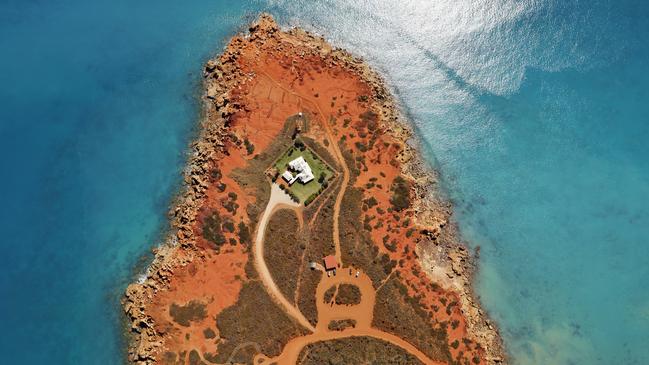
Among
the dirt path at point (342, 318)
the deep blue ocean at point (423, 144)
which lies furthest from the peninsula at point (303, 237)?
the deep blue ocean at point (423, 144)

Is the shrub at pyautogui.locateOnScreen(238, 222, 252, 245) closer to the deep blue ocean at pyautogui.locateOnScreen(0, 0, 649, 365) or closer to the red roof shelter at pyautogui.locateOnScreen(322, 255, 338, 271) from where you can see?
the red roof shelter at pyautogui.locateOnScreen(322, 255, 338, 271)

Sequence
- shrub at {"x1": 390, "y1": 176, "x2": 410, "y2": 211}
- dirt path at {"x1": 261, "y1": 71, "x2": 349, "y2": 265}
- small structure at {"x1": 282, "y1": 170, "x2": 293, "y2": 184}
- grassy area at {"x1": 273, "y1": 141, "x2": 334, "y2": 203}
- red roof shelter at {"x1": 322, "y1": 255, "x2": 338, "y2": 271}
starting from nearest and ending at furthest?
red roof shelter at {"x1": 322, "y1": 255, "x2": 338, "y2": 271} → dirt path at {"x1": 261, "y1": 71, "x2": 349, "y2": 265} → small structure at {"x1": 282, "y1": 170, "x2": 293, "y2": 184} → grassy area at {"x1": 273, "y1": 141, "x2": 334, "y2": 203} → shrub at {"x1": 390, "y1": 176, "x2": 410, "y2": 211}

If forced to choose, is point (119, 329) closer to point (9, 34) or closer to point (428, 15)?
point (9, 34)

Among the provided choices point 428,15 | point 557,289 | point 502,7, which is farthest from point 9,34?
point 557,289

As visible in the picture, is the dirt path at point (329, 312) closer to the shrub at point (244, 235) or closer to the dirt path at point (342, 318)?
the dirt path at point (342, 318)

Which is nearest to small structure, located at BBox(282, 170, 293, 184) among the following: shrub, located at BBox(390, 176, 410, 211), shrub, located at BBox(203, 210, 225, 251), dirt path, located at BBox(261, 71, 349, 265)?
dirt path, located at BBox(261, 71, 349, 265)

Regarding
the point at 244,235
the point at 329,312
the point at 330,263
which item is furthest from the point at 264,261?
the point at 329,312
